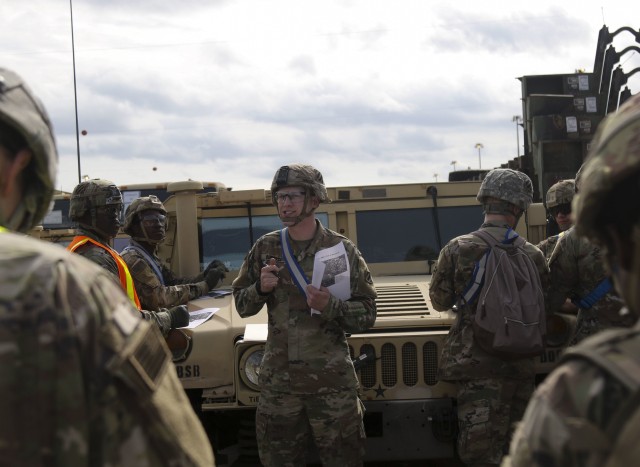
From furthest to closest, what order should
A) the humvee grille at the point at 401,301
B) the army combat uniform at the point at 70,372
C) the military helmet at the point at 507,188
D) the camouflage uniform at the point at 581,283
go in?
the humvee grille at the point at 401,301, the military helmet at the point at 507,188, the camouflage uniform at the point at 581,283, the army combat uniform at the point at 70,372

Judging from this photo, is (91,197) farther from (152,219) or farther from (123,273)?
(152,219)

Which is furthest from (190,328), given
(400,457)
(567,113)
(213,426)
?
(567,113)

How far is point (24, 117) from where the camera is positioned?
4.48ft

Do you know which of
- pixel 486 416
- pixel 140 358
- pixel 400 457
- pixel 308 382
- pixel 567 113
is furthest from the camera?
pixel 567 113

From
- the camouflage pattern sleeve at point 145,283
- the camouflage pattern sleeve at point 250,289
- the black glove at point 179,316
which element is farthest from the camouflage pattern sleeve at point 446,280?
the camouflage pattern sleeve at point 145,283

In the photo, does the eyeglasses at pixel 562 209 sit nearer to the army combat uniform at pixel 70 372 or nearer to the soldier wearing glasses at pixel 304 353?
the soldier wearing glasses at pixel 304 353

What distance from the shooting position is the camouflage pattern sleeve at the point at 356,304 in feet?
12.6

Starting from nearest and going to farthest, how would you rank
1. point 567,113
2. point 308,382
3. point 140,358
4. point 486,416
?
point 140,358 → point 308,382 → point 486,416 → point 567,113

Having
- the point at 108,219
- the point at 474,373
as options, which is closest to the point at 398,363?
the point at 474,373

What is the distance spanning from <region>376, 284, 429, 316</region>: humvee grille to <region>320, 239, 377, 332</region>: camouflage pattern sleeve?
0.70 metres

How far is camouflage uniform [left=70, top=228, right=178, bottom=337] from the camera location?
3770 mm

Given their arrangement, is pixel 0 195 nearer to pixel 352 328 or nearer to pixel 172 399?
pixel 172 399

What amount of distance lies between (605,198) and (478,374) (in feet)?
9.47

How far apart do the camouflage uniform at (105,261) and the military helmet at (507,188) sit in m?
1.70
